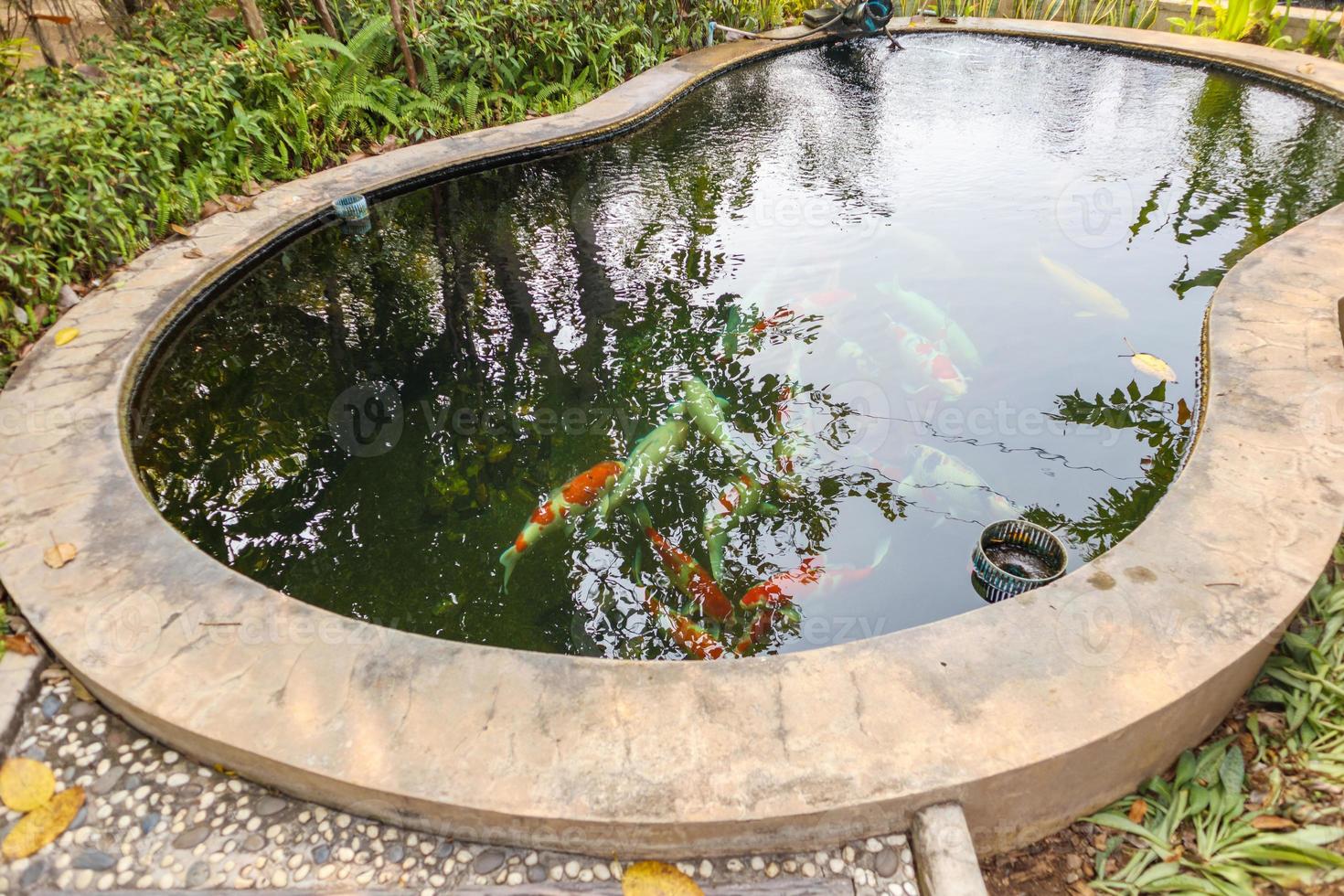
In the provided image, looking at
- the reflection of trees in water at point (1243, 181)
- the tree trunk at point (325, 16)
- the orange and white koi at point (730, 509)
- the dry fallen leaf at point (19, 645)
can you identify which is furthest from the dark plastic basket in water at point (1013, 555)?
the tree trunk at point (325, 16)

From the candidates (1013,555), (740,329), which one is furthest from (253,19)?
(1013,555)

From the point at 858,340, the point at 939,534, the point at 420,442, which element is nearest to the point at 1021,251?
the point at 858,340

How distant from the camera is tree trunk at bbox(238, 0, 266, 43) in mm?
6734

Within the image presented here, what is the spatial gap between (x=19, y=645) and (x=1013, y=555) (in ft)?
12.8

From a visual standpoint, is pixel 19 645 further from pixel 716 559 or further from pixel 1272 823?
pixel 1272 823

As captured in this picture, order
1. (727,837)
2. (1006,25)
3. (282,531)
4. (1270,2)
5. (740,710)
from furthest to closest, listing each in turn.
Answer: (1006,25) < (1270,2) < (282,531) < (740,710) < (727,837)

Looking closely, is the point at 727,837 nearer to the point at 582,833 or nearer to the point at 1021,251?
the point at 582,833

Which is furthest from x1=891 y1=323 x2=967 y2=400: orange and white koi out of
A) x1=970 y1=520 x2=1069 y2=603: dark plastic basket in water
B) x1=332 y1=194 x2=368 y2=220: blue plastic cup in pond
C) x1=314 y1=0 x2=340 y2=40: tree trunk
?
x1=314 y1=0 x2=340 y2=40: tree trunk

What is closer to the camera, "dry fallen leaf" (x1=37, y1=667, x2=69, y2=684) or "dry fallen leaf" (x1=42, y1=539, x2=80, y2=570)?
"dry fallen leaf" (x1=37, y1=667, x2=69, y2=684)

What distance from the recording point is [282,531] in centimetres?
372

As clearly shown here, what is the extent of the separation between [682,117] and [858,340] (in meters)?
4.73

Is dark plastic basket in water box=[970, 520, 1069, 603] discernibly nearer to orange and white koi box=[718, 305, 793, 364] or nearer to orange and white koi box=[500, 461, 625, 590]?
orange and white koi box=[500, 461, 625, 590]

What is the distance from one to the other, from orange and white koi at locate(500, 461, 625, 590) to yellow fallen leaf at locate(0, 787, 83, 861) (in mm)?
1669

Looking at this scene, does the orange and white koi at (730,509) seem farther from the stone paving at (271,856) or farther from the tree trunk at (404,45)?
the tree trunk at (404,45)
